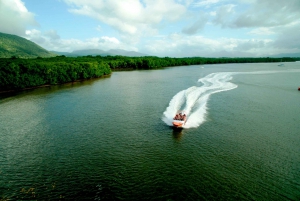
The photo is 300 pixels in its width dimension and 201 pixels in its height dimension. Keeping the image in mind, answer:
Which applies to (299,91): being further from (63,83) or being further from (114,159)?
(63,83)

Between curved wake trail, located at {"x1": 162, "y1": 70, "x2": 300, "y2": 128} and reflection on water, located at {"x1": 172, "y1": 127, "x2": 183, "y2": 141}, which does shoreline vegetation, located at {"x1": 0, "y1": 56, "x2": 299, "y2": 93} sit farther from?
reflection on water, located at {"x1": 172, "y1": 127, "x2": 183, "y2": 141}

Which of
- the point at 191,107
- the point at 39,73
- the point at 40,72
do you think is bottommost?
the point at 191,107

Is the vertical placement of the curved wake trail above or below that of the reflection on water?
above

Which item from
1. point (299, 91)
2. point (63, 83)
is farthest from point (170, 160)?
point (63, 83)

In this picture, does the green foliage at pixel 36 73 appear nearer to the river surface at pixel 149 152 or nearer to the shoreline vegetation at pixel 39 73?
the shoreline vegetation at pixel 39 73

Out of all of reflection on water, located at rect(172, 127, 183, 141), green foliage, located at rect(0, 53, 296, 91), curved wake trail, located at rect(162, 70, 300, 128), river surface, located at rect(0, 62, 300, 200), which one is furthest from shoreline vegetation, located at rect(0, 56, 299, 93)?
reflection on water, located at rect(172, 127, 183, 141)

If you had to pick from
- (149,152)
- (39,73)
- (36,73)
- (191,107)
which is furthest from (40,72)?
(149,152)

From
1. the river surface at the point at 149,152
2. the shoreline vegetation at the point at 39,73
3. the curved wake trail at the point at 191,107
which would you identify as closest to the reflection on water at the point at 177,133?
the river surface at the point at 149,152

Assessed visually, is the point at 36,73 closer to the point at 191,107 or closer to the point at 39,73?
the point at 39,73
